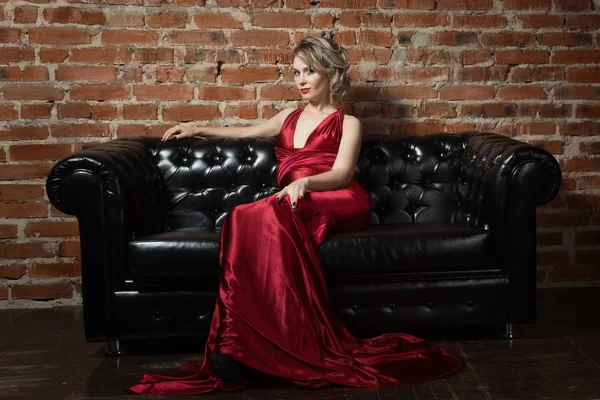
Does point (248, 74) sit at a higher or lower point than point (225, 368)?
higher

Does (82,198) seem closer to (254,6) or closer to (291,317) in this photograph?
(291,317)

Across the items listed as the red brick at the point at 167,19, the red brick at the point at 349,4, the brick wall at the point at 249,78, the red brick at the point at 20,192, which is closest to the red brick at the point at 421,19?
the brick wall at the point at 249,78

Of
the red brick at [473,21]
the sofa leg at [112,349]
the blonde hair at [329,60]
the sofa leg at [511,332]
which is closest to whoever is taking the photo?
the sofa leg at [112,349]

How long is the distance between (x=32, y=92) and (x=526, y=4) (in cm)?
281

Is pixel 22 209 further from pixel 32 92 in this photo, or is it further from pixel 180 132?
pixel 180 132

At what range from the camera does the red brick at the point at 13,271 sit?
14.3ft

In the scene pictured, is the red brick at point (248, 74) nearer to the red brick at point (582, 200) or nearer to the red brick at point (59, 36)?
the red brick at point (59, 36)

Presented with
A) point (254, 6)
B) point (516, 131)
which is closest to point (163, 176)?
point (254, 6)

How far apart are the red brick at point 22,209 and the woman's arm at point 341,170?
1716 millimetres

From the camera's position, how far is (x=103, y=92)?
4324 millimetres

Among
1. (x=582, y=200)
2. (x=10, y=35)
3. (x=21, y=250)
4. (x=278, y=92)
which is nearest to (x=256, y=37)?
(x=278, y=92)

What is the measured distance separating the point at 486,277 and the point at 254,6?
6.51 ft

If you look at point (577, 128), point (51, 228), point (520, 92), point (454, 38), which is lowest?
point (51, 228)

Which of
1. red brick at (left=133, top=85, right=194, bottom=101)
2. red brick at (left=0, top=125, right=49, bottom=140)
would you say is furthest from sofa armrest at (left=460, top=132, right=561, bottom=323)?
red brick at (left=0, top=125, right=49, bottom=140)
